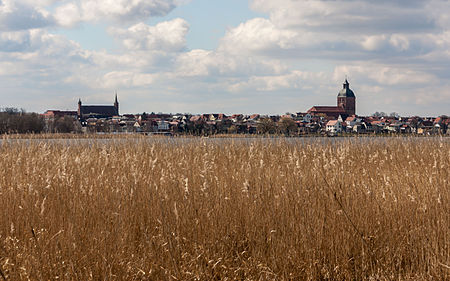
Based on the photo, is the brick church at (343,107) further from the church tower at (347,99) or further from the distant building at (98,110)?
the distant building at (98,110)

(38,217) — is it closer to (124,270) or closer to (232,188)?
(124,270)

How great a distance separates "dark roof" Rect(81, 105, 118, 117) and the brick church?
217ft

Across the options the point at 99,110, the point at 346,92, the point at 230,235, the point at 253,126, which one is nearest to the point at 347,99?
the point at 346,92

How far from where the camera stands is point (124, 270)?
13.1ft

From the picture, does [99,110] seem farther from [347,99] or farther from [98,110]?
[347,99]

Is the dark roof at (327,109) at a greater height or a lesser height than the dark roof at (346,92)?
lesser

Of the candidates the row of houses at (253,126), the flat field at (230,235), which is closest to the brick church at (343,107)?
the row of houses at (253,126)

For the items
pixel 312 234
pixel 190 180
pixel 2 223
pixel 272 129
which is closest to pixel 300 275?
pixel 312 234

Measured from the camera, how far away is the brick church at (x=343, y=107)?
519 ft

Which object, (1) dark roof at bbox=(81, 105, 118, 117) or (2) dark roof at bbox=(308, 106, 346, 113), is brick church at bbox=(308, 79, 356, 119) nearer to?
(2) dark roof at bbox=(308, 106, 346, 113)

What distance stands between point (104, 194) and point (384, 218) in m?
3.11

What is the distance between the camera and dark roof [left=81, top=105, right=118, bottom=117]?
5851 inches

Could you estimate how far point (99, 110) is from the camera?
150 metres

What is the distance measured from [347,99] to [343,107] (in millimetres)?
3072
